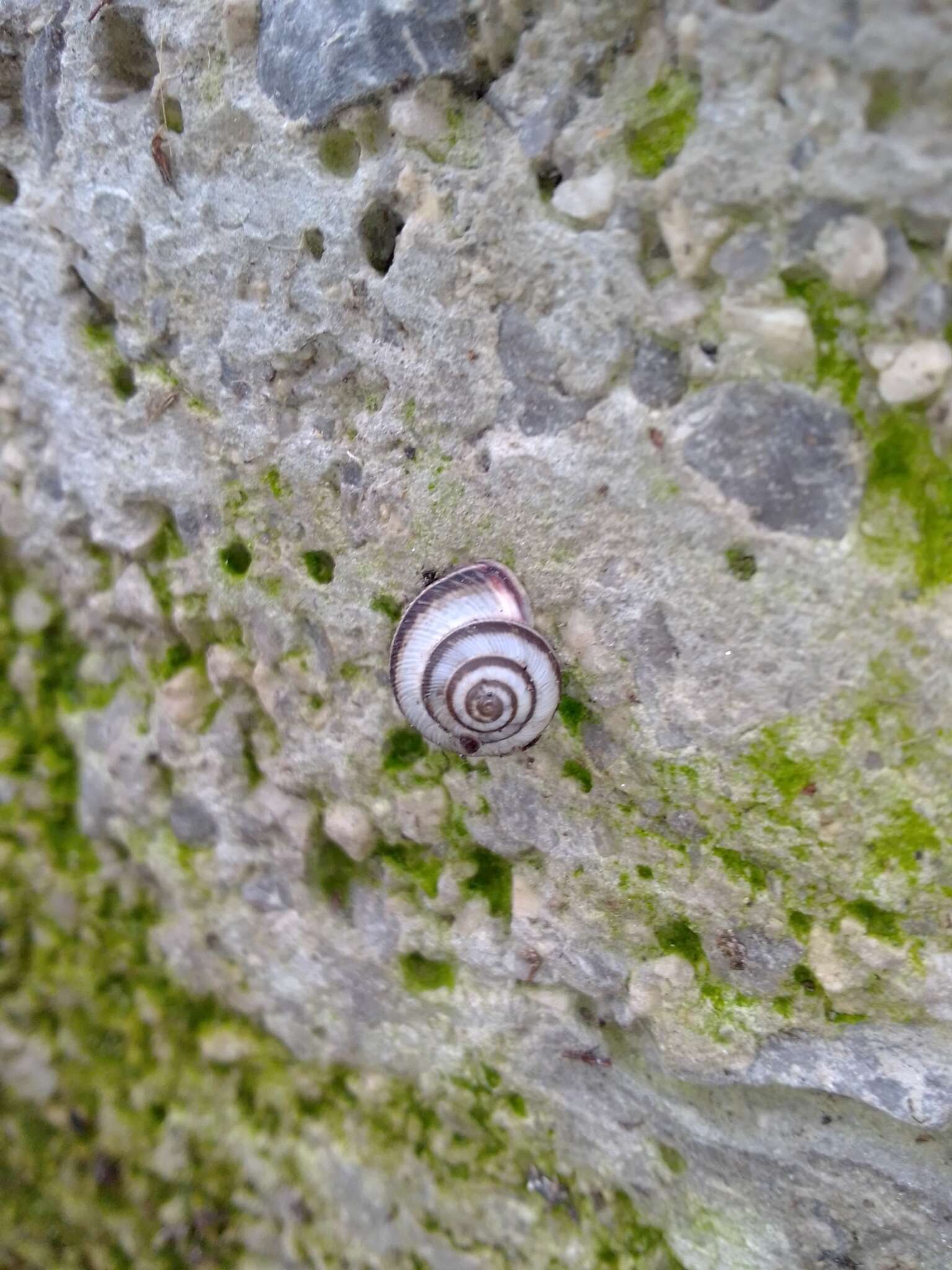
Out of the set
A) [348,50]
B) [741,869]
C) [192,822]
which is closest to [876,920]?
[741,869]

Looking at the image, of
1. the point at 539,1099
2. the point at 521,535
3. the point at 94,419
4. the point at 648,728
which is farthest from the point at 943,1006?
the point at 94,419

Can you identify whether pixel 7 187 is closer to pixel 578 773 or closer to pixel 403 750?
pixel 403 750

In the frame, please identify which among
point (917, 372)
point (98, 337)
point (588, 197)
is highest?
point (98, 337)

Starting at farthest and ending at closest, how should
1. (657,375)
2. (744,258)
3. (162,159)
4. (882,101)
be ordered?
(162,159) < (657,375) < (744,258) < (882,101)

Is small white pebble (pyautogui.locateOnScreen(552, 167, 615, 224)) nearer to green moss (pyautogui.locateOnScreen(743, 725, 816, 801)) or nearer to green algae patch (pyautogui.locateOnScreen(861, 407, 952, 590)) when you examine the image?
green algae patch (pyautogui.locateOnScreen(861, 407, 952, 590))

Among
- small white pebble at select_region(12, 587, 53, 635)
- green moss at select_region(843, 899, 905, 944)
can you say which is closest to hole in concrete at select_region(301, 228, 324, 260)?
small white pebble at select_region(12, 587, 53, 635)

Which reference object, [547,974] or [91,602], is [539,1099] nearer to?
[547,974]

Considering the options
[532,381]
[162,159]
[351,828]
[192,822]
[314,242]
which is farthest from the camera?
[192,822]

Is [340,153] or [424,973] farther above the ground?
[340,153]
